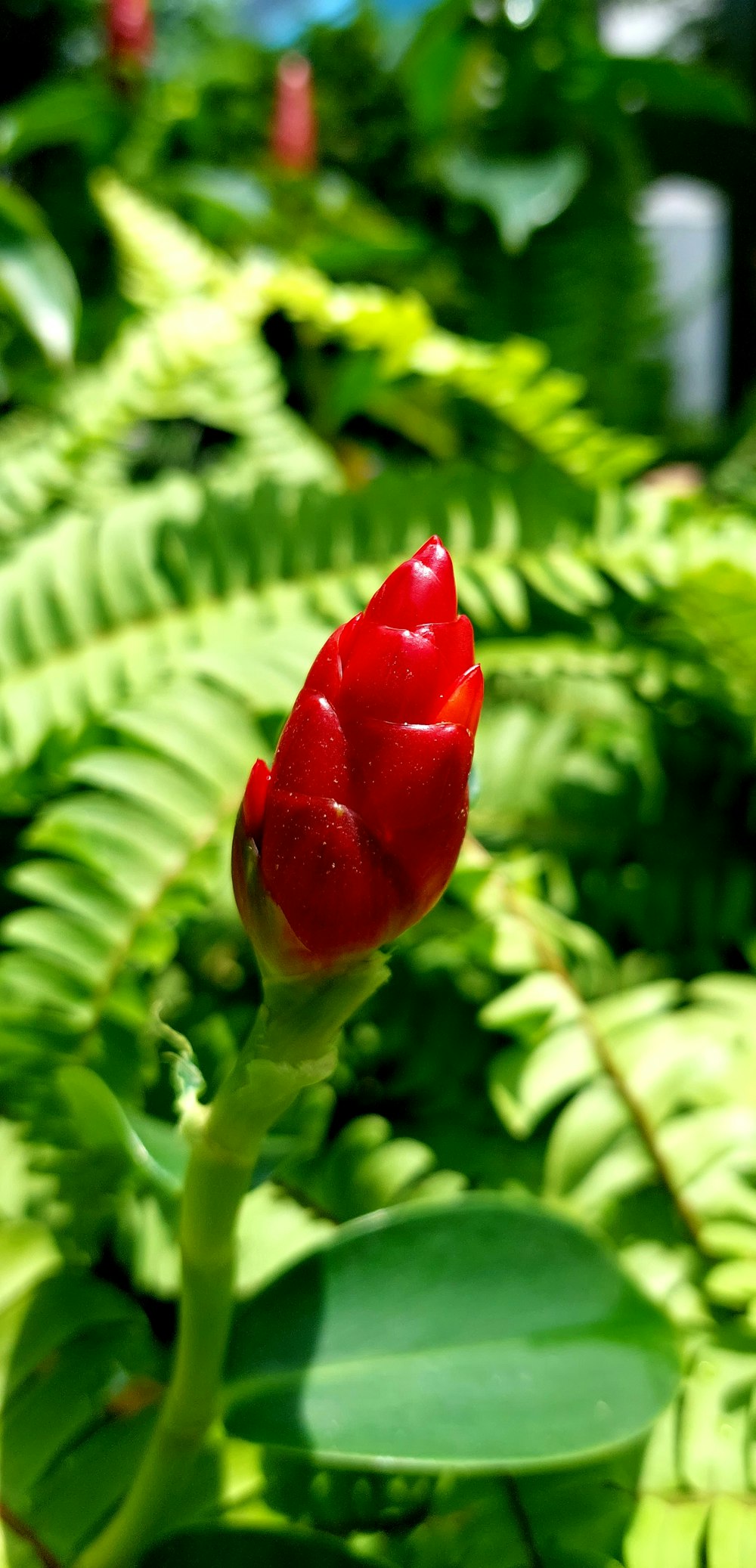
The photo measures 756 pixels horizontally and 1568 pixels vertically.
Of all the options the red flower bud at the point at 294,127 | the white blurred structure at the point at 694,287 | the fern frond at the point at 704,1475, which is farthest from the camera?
the white blurred structure at the point at 694,287

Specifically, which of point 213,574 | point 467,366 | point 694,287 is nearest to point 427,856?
point 213,574

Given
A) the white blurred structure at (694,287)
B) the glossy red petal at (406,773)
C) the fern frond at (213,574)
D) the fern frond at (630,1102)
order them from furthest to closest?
1. the white blurred structure at (694,287)
2. the fern frond at (213,574)
3. the fern frond at (630,1102)
4. the glossy red petal at (406,773)

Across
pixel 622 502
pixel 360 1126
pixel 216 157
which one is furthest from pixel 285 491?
pixel 216 157

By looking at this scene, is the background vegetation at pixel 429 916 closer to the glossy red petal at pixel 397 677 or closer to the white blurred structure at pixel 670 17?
the glossy red petal at pixel 397 677

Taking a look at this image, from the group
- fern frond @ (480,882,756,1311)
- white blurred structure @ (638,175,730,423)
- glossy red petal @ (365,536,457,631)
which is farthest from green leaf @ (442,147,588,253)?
glossy red petal @ (365,536,457,631)

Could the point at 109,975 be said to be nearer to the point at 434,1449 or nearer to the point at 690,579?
the point at 434,1449

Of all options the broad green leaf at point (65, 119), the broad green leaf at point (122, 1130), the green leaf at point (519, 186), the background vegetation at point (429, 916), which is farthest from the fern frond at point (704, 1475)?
the broad green leaf at point (65, 119)
